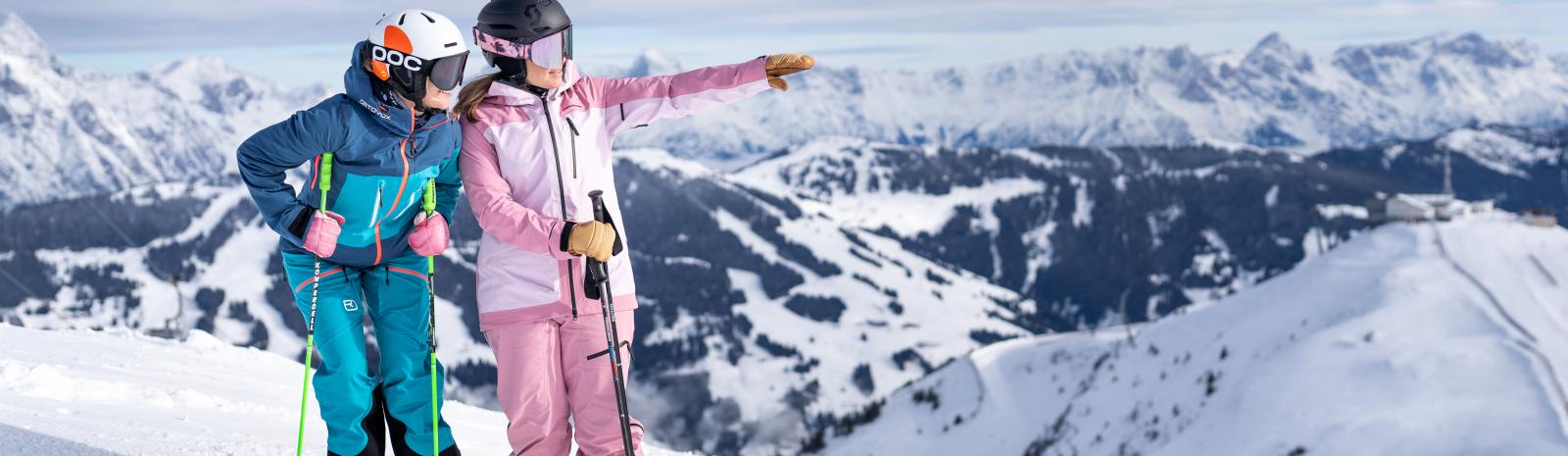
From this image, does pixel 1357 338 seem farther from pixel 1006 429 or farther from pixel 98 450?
pixel 98 450

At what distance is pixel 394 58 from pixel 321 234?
1.14m

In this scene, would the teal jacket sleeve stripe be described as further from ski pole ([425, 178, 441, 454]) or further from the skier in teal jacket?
ski pole ([425, 178, 441, 454])

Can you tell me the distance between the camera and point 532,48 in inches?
241

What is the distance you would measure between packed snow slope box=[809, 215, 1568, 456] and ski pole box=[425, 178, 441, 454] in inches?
1017

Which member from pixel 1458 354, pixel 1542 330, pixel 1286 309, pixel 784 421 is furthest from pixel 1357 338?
pixel 784 421

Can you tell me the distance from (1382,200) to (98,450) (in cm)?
12933

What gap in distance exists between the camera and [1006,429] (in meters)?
57.6

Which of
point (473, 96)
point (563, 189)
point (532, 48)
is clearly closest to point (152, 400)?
point (473, 96)

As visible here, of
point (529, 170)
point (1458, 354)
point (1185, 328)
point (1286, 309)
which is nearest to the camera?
point (529, 170)

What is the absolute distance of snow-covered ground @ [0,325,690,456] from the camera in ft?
26.0

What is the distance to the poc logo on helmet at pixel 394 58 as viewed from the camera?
6.23m

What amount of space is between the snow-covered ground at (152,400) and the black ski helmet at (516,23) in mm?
4082

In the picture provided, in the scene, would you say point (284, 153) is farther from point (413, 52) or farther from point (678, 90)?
point (678, 90)

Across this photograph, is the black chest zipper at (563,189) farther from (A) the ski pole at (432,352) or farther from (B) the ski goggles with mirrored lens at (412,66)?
(A) the ski pole at (432,352)
